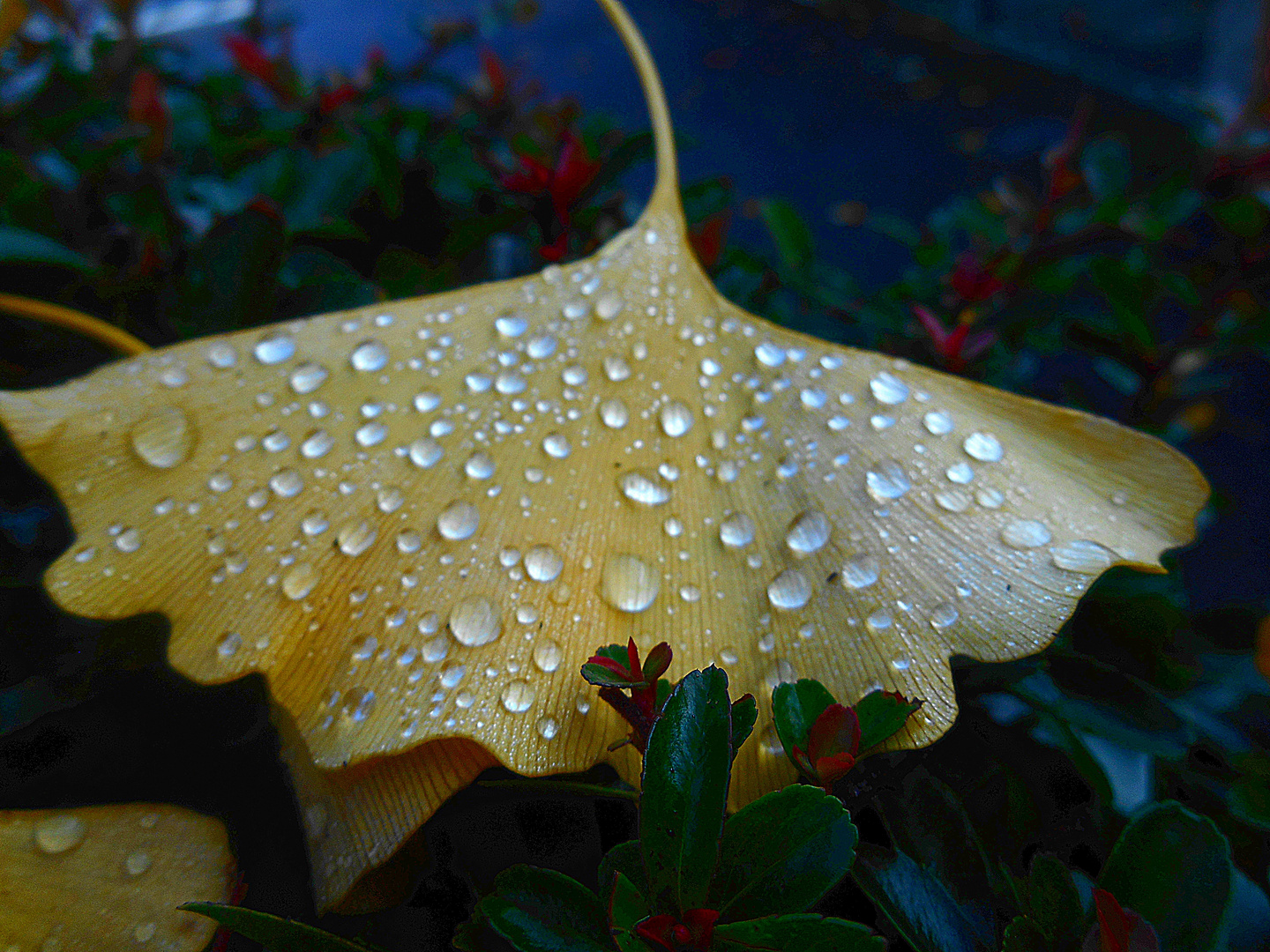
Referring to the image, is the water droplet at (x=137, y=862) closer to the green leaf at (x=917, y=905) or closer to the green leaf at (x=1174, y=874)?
the green leaf at (x=917, y=905)

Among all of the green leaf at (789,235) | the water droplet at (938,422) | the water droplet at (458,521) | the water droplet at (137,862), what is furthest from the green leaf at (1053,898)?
the green leaf at (789,235)

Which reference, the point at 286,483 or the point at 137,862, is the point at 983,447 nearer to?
the point at 286,483

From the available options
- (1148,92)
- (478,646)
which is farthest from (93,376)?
(1148,92)

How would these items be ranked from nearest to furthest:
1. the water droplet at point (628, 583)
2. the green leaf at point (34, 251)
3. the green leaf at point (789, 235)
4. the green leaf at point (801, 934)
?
the green leaf at point (801, 934) < the water droplet at point (628, 583) < the green leaf at point (34, 251) < the green leaf at point (789, 235)

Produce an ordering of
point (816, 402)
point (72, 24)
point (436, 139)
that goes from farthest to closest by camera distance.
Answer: point (72, 24)
point (436, 139)
point (816, 402)

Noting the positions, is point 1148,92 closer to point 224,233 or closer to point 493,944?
point 224,233

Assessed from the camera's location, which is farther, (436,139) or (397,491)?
(436,139)

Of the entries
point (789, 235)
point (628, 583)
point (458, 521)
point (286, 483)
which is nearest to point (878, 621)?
point (628, 583)

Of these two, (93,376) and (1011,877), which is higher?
(93,376)
